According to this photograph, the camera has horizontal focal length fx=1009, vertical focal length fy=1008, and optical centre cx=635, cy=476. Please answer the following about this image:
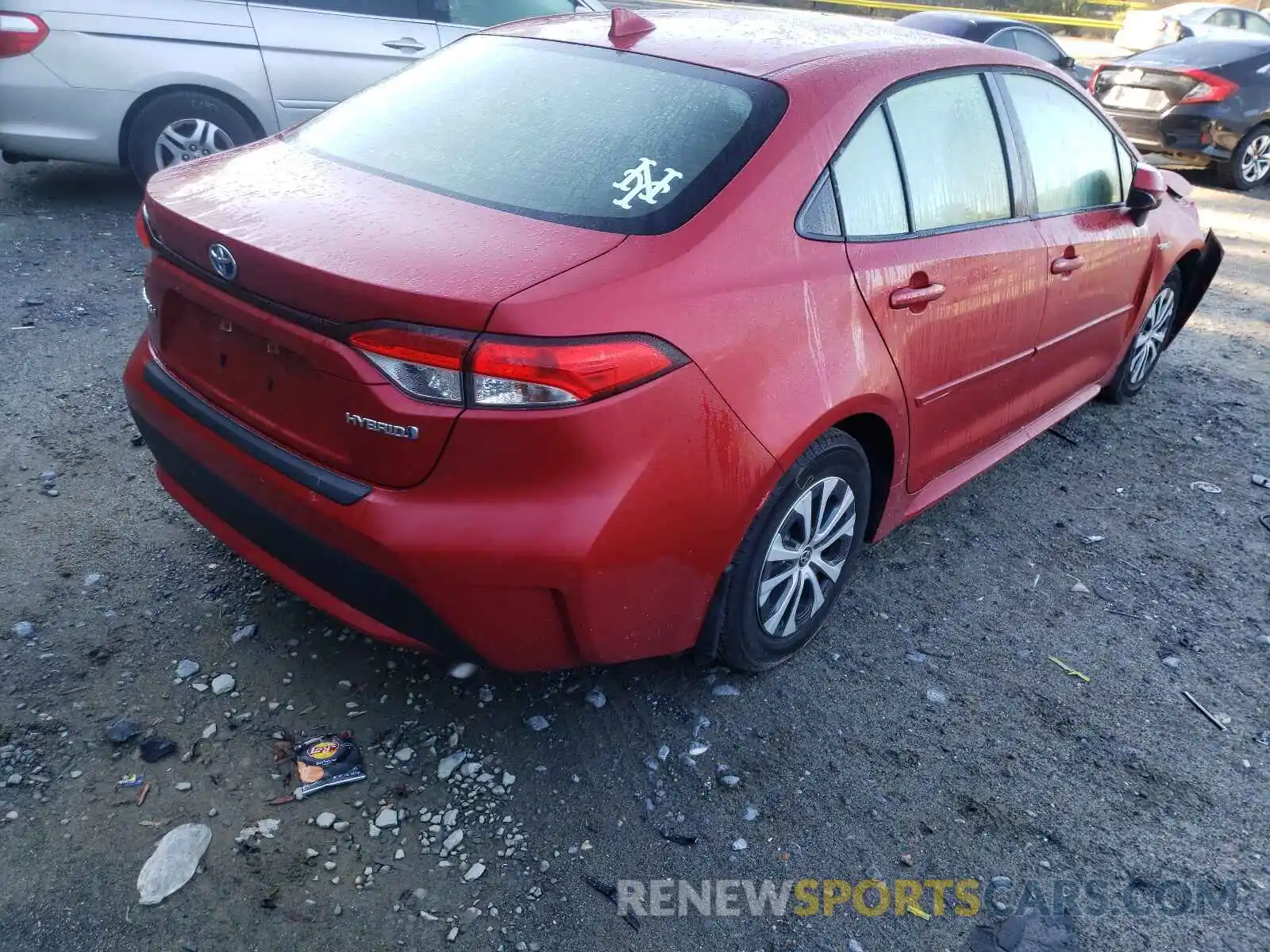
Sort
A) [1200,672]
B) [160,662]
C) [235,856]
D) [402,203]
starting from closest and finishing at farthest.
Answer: [235,856] → [402,203] → [160,662] → [1200,672]

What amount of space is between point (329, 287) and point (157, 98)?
4.86 meters

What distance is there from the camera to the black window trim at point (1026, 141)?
3406mm

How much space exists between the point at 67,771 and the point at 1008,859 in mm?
2284

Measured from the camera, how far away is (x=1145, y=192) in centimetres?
399

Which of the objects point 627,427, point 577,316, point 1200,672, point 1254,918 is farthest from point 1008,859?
point 577,316

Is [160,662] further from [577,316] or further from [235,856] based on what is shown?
[577,316]

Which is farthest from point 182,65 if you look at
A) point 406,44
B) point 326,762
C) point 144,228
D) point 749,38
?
point 326,762

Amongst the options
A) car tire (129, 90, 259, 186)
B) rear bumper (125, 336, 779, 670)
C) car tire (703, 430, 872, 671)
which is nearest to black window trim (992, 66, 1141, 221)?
car tire (703, 430, 872, 671)

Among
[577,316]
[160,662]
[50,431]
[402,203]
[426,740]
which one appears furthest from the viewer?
[50,431]

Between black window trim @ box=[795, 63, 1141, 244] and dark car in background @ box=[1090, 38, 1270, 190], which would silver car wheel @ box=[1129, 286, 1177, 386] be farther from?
dark car in background @ box=[1090, 38, 1270, 190]

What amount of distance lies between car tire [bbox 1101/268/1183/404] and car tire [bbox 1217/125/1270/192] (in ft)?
18.5

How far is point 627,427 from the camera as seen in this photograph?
2133mm

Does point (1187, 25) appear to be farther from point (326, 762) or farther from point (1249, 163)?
point (326, 762)

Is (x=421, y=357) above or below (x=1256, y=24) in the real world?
above
